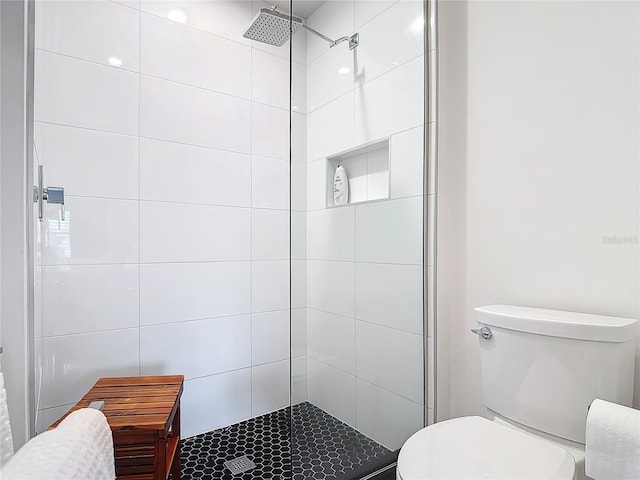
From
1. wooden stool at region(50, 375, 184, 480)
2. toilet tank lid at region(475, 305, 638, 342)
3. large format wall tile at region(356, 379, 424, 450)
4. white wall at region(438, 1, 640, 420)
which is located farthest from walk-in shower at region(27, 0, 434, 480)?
toilet tank lid at region(475, 305, 638, 342)

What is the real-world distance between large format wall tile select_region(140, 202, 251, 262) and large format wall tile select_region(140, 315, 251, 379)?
0.33 meters

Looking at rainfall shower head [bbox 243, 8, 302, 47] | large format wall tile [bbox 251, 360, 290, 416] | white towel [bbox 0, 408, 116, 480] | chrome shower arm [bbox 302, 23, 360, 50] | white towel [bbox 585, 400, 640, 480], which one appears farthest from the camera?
large format wall tile [bbox 251, 360, 290, 416]

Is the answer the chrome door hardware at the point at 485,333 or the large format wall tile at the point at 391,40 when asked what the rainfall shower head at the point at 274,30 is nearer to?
the large format wall tile at the point at 391,40

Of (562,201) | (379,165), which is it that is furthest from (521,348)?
(379,165)

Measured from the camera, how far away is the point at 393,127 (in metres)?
1.54

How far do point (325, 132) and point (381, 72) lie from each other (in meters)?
0.37

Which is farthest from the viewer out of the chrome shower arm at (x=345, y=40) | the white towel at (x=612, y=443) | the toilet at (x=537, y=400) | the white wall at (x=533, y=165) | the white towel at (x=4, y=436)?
the chrome shower arm at (x=345, y=40)

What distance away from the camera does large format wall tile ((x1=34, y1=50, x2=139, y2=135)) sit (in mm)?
1537

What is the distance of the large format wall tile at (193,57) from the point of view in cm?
179

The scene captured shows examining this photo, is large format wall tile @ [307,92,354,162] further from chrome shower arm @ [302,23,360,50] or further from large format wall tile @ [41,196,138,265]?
large format wall tile @ [41,196,138,265]

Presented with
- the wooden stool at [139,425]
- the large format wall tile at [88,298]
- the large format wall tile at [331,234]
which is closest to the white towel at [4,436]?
the wooden stool at [139,425]

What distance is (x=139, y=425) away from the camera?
1180 mm

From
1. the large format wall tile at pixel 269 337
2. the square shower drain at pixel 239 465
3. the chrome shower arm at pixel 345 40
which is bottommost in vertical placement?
the square shower drain at pixel 239 465

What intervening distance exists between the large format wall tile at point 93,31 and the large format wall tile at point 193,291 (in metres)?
0.94
